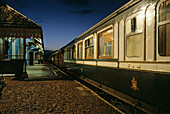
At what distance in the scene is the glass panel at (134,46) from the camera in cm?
297

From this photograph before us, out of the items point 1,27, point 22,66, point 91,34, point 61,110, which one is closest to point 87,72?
point 91,34

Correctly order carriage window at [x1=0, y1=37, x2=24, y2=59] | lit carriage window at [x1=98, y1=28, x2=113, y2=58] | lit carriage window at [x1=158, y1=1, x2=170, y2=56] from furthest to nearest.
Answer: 1. carriage window at [x1=0, y1=37, x2=24, y2=59]
2. lit carriage window at [x1=98, y1=28, x2=113, y2=58]
3. lit carriage window at [x1=158, y1=1, x2=170, y2=56]

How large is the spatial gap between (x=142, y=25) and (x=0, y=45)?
12979 mm

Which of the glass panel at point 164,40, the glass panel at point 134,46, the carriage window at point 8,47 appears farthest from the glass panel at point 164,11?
the carriage window at point 8,47

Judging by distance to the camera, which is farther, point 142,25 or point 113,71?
point 113,71

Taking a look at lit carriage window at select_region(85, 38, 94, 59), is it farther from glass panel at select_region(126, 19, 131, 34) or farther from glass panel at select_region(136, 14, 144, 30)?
glass panel at select_region(136, 14, 144, 30)

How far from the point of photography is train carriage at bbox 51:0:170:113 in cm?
236

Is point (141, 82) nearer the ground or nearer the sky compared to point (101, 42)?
nearer the ground

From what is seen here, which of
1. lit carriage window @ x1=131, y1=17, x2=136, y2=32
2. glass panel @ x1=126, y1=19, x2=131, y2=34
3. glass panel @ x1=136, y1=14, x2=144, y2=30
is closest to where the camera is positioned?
glass panel @ x1=136, y1=14, x2=144, y2=30

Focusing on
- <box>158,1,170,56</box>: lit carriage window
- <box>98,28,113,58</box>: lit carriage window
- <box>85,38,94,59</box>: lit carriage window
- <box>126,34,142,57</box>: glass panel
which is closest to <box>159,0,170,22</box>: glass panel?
<box>158,1,170,56</box>: lit carriage window

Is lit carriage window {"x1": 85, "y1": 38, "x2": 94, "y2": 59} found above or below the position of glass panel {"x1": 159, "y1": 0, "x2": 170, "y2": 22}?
below

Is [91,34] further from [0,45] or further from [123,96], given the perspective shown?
[0,45]

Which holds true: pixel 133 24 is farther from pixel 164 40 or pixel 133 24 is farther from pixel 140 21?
pixel 164 40

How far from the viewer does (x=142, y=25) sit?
2.87 metres
